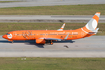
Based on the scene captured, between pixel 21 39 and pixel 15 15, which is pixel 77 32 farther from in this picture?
pixel 15 15

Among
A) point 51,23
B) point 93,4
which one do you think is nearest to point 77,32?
point 51,23

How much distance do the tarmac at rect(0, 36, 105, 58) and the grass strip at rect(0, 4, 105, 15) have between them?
91.5ft

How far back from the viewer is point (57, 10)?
74.2m

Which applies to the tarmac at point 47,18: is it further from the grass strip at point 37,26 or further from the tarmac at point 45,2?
the tarmac at point 45,2

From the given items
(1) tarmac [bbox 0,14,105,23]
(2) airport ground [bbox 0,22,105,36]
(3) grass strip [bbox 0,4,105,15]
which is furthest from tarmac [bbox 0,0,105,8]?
(2) airport ground [bbox 0,22,105,36]

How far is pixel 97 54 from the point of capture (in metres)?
37.1

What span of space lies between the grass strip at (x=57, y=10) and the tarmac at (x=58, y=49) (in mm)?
27885

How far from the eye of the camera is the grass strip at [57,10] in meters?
70.4

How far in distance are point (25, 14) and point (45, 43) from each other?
1191 inches

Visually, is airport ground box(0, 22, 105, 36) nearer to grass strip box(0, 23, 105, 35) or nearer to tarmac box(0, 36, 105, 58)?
grass strip box(0, 23, 105, 35)
